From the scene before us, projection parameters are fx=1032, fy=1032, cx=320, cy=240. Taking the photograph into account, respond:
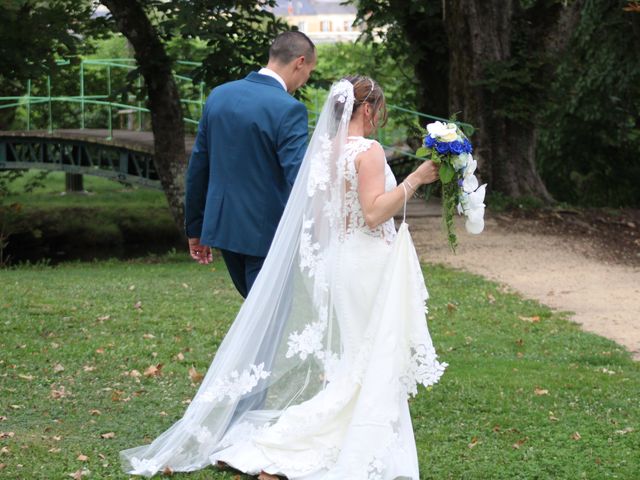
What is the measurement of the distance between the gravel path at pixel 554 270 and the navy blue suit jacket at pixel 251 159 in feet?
14.8

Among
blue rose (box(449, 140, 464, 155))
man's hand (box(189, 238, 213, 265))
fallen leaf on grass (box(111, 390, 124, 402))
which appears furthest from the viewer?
fallen leaf on grass (box(111, 390, 124, 402))

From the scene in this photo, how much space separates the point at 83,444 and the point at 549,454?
259cm

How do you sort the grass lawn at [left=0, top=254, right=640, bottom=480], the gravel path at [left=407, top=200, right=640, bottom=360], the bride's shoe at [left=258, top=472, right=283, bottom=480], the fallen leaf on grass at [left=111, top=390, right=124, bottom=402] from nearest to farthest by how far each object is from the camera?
1. the bride's shoe at [left=258, top=472, right=283, bottom=480]
2. the grass lawn at [left=0, top=254, right=640, bottom=480]
3. the fallen leaf on grass at [left=111, top=390, right=124, bottom=402]
4. the gravel path at [left=407, top=200, right=640, bottom=360]

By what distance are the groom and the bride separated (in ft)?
0.86

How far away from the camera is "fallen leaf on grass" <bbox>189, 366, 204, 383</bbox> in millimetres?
7406

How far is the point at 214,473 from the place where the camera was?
203 inches

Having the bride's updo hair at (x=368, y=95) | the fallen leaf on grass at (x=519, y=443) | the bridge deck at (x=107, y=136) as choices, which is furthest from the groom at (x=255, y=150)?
the bridge deck at (x=107, y=136)

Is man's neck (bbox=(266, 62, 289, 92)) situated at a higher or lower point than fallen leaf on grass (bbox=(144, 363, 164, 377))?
higher

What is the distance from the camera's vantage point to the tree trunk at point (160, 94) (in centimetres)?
1484

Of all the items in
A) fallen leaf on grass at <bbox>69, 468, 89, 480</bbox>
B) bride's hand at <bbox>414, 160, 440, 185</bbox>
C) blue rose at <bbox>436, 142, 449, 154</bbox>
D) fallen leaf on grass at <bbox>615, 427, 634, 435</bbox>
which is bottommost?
fallen leaf on grass at <bbox>69, 468, 89, 480</bbox>

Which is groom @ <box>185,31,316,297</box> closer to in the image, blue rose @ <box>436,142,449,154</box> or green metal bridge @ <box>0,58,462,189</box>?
blue rose @ <box>436,142,449,154</box>

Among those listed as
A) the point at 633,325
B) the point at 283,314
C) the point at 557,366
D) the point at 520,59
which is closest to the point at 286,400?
the point at 283,314

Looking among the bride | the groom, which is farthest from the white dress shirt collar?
the bride

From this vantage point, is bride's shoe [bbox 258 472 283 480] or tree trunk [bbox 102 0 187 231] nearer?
bride's shoe [bbox 258 472 283 480]
